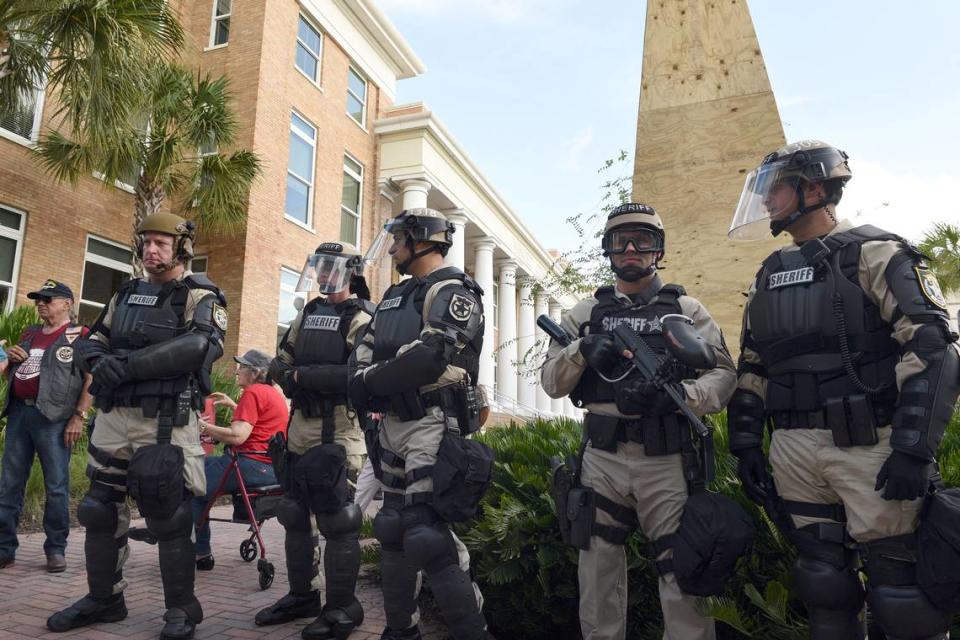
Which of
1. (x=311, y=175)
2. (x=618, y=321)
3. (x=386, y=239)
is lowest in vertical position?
(x=618, y=321)

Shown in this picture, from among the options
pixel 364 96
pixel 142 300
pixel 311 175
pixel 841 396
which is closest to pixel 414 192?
pixel 311 175

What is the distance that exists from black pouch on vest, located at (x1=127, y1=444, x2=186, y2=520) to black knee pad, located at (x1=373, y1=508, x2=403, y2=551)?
1.13 m

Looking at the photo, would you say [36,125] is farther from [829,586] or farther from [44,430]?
[829,586]

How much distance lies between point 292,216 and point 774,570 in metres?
14.4

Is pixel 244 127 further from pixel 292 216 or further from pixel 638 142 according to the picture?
pixel 638 142

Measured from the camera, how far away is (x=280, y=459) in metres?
3.99

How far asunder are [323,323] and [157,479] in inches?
52.2

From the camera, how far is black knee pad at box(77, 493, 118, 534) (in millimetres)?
3516

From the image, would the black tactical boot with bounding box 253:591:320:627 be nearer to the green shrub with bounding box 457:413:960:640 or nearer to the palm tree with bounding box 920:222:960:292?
the green shrub with bounding box 457:413:960:640

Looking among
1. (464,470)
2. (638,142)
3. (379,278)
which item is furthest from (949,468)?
(379,278)

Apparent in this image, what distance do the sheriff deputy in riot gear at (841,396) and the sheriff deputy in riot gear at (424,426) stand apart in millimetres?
1268

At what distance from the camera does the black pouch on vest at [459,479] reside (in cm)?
300

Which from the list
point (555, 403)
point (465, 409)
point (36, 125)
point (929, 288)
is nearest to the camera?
point (929, 288)

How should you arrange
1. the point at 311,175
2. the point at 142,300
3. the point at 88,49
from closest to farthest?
the point at 142,300, the point at 88,49, the point at 311,175
